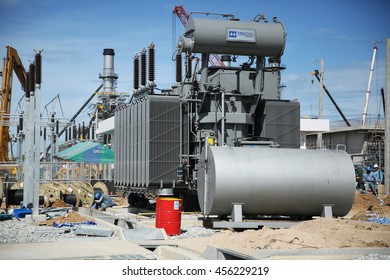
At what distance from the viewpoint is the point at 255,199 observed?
57.7 feet

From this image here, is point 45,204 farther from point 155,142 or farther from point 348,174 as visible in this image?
point 348,174

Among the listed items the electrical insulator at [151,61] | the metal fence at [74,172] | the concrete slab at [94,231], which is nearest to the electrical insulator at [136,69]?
the electrical insulator at [151,61]

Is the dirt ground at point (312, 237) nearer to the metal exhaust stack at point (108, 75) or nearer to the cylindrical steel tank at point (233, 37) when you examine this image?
the cylindrical steel tank at point (233, 37)

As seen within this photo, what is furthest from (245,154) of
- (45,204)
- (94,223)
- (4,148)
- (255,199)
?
Answer: (4,148)

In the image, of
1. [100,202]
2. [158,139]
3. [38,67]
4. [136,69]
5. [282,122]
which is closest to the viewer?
[38,67]

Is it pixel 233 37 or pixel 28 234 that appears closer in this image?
pixel 28 234

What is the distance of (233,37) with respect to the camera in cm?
2311

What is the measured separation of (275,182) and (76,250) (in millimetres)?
6153

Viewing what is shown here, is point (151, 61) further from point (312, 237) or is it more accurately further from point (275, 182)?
point (312, 237)

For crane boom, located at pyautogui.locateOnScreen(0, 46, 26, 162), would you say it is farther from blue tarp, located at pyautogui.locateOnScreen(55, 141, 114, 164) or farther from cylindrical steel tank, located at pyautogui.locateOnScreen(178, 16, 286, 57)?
cylindrical steel tank, located at pyautogui.locateOnScreen(178, 16, 286, 57)

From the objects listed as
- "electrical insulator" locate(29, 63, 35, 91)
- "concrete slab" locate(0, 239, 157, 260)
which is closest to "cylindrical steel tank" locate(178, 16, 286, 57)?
"electrical insulator" locate(29, 63, 35, 91)

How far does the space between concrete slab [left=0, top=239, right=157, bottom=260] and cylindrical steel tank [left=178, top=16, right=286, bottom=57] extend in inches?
385

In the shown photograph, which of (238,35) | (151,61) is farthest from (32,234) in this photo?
(151,61)

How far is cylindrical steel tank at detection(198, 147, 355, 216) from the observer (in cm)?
1748
